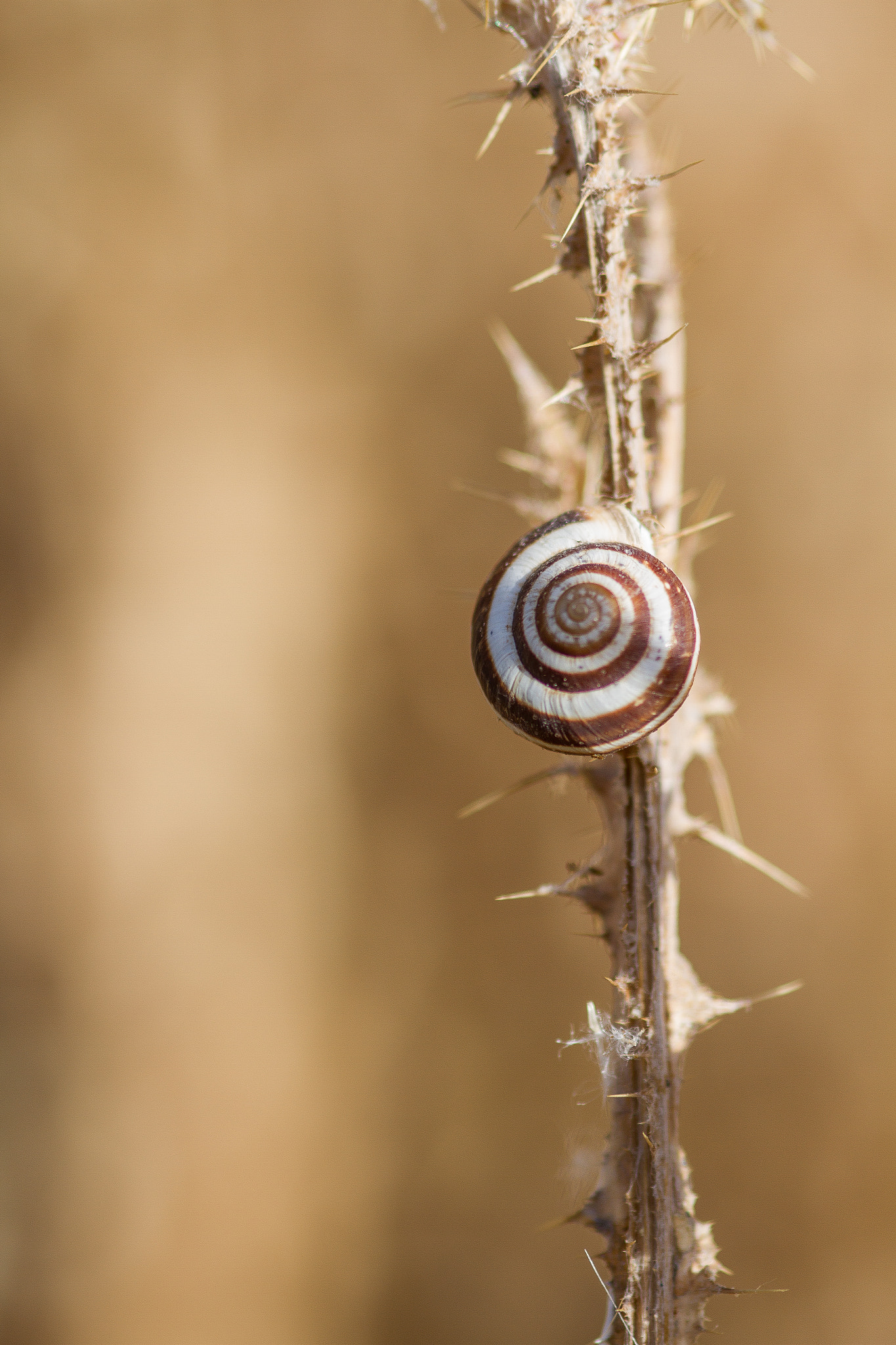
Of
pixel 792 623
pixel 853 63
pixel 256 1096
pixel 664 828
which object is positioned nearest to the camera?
pixel 664 828

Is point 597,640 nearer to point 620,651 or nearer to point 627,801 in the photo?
point 620,651

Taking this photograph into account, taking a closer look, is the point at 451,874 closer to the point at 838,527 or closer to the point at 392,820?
the point at 392,820

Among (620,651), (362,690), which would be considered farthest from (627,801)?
(362,690)

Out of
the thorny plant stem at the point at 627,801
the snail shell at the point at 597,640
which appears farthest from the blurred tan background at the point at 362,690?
the snail shell at the point at 597,640

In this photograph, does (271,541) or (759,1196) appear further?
(271,541)

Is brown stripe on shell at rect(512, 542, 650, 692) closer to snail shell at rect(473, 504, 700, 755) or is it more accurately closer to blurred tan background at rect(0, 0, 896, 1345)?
snail shell at rect(473, 504, 700, 755)

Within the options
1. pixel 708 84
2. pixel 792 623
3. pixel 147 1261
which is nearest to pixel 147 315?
pixel 708 84

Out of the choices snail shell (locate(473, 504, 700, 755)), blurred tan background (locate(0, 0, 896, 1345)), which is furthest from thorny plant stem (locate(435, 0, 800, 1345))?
blurred tan background (locate(0, 0, 896, 1345))
